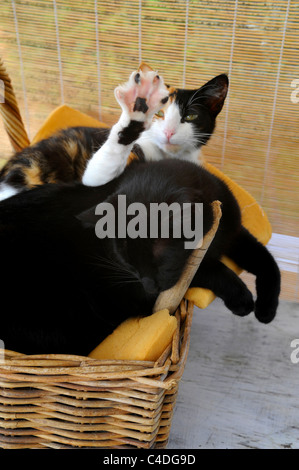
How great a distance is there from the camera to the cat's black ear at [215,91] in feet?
3.52

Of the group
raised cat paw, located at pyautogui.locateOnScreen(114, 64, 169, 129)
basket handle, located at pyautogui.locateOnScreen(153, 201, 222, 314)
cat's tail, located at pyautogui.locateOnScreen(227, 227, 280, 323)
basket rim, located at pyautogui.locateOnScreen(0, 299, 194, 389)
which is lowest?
cat's tail, located at pyautogui.locateOnScreen(227, 227, 280, 323)

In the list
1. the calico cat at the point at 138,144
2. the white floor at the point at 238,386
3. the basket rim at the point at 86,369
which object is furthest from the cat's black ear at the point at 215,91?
the basket rim at the point at 86,369

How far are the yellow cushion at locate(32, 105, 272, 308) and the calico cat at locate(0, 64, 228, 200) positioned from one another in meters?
0.11

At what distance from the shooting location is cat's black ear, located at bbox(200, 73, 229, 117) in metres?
1.07

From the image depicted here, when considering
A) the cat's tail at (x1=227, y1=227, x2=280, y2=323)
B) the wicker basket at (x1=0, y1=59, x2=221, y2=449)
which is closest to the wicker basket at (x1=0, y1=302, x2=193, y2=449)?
the wicker basket at (x1=0, y1=59, x2=221, y2=449)

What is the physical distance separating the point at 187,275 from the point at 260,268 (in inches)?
12.9

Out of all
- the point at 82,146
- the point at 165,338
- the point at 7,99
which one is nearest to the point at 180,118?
the point at 82,146

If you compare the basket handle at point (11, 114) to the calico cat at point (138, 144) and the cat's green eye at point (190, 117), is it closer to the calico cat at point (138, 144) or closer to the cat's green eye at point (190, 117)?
the calico cat at point (138, 144)

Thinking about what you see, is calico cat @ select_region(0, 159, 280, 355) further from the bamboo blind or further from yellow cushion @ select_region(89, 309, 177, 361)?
the bamboo blind

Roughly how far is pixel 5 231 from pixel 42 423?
0.35 metres

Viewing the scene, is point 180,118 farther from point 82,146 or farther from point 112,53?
point 112,53

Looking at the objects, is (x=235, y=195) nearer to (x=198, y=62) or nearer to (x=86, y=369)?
(x=198, y=62)

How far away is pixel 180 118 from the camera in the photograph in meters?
1.12

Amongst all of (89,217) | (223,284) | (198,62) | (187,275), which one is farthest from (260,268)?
(198,62)
